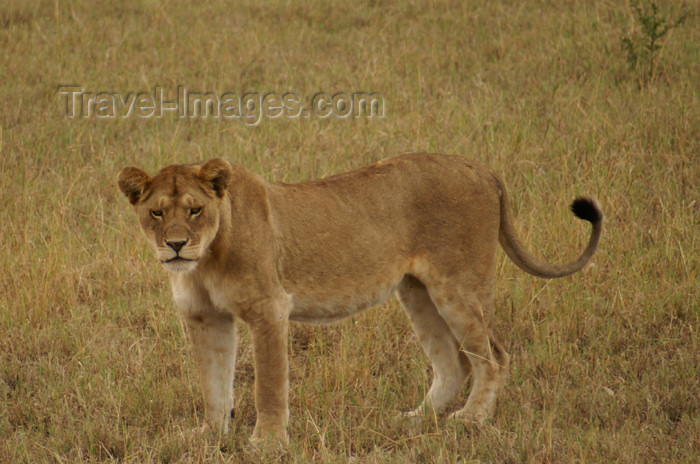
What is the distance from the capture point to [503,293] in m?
5.26

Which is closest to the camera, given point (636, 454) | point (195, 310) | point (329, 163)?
point (636, 454)

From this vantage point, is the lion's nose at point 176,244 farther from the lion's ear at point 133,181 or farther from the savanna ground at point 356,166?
the savanna ground at point 356,166

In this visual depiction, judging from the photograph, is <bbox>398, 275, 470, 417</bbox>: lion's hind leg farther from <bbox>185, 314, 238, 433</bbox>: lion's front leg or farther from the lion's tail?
<bbox>185, 314, 238, 433</bbox>: lion's front leg

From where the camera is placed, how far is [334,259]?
4148 millimetres

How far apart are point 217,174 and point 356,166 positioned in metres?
3.68

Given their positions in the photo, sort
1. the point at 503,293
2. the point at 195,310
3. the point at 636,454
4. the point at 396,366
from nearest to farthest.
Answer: the point at 636,454 < the point at 195,310 < the point at 396,366 < the point at 503,293

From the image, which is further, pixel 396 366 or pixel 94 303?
pixel 94 303

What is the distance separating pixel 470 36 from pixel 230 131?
3.57 meters

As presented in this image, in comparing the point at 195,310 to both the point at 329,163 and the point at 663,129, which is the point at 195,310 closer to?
the point at 329,163

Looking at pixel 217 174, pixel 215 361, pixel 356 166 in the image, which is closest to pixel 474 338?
pixel 215 361

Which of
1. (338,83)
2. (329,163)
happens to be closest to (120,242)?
(329,163)
